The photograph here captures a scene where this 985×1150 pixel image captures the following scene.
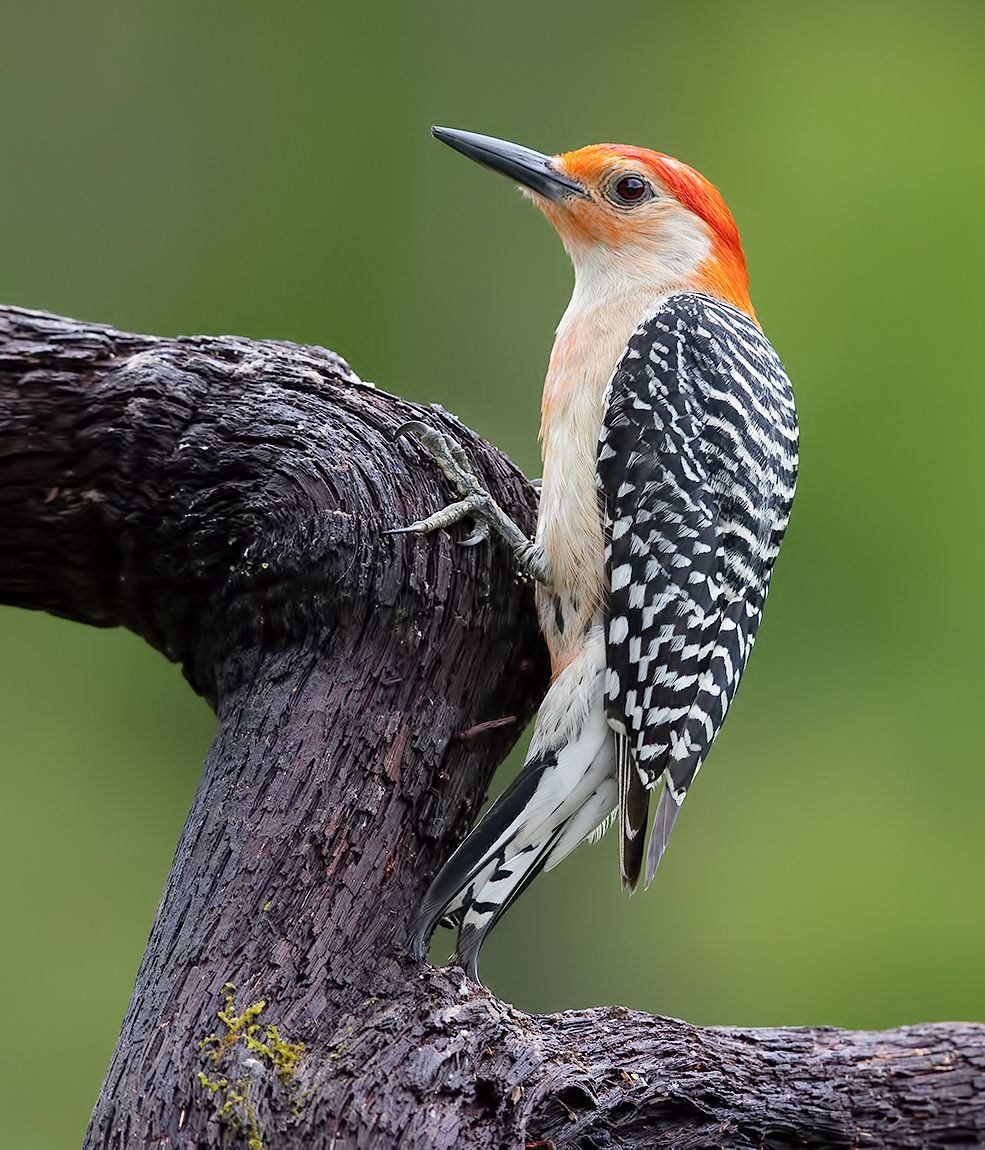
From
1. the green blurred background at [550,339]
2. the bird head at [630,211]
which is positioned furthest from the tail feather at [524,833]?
the green blurred background at [550,339]

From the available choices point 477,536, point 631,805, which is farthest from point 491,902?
point 477,536

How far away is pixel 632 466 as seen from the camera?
2750 millimetres

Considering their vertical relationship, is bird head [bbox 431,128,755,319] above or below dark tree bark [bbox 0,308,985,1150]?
above

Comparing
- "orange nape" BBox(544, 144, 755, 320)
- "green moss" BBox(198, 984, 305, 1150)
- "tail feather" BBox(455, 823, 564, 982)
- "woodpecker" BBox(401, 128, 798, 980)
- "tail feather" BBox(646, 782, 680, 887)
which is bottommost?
"green moss" BBox(198, 984, 305, 1150)

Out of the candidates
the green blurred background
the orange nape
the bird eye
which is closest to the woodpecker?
the orange nape

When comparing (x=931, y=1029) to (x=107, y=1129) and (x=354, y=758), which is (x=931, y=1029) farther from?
(x=107, y=1129)

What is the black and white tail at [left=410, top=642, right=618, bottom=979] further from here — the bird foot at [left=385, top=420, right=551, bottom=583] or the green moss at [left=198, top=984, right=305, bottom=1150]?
the green moss at [left=198, top=984, right=305, bottom=1150]

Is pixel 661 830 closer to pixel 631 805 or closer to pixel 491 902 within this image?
pixel 631 805

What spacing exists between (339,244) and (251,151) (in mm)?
628

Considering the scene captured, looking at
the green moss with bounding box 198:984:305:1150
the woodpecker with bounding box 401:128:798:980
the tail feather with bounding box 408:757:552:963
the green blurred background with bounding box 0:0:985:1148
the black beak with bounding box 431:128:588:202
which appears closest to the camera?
the green moss with bounding box 198:984:305:1150

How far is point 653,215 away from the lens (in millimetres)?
3273

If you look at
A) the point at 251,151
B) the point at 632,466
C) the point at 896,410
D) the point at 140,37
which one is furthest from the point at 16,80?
the point at 632,466

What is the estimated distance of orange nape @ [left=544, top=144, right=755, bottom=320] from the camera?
326cm

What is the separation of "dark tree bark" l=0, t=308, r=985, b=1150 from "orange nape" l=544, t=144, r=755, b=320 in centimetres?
76
